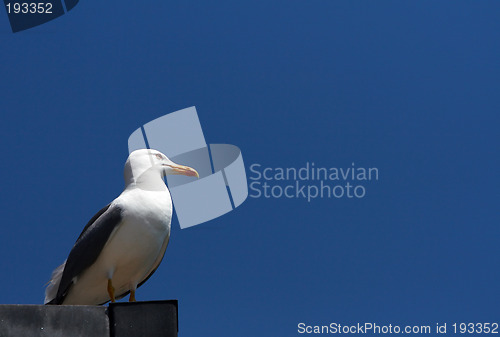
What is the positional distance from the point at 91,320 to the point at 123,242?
21.8 inches

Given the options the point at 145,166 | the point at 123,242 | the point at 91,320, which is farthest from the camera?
the point at 145,166

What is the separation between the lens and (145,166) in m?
2.18

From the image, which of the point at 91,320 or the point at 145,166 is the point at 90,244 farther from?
the point at 91,320

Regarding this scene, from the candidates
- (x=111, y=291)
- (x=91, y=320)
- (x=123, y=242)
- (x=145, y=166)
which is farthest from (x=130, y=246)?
(x=91, y=320)

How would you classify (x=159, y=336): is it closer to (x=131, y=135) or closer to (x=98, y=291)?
(x=98, y=291)

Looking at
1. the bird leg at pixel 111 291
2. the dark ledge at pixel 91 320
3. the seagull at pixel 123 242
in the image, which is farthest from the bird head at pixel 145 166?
the dark ledge at pixel 91 320

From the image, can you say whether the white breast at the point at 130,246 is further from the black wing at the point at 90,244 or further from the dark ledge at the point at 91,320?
the dark ledge at the point at 91,320

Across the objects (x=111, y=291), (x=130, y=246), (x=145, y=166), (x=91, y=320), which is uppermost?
(x=145, y=166)

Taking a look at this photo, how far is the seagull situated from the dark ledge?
445 mm

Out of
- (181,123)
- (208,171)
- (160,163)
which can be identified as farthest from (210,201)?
(160,163)

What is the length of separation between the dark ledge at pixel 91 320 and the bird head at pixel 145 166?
59 cm

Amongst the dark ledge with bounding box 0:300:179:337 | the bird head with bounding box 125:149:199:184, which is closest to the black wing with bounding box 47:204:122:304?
the bird head with bounding box 125:149:199:184

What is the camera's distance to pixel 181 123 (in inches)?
123

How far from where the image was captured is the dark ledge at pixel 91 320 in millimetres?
1425
